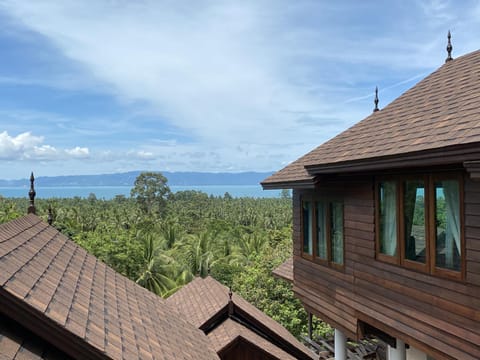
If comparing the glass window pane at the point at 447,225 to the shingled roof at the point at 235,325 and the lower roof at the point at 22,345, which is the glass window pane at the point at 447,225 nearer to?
the lower roof at the point at 22,345

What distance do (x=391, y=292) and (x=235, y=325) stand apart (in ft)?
18.5

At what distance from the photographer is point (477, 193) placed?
215 inches

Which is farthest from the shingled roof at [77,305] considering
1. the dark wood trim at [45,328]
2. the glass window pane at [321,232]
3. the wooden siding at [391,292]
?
the glass window pane at [321,232]

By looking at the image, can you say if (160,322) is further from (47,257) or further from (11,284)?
(11,284)

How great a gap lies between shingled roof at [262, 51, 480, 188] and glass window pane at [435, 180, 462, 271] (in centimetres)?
64

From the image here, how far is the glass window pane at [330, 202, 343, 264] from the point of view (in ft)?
29.2

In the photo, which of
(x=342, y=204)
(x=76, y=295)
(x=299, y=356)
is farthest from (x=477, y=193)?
(x=299, y=356)

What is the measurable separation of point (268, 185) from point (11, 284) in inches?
300

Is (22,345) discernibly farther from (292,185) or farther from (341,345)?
(341,345)

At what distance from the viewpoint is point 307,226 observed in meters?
10.3

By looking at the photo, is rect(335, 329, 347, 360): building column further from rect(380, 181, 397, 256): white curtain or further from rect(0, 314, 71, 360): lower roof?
rect(0, 314, 71, 360): lower roof

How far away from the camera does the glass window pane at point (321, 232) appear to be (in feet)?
31.2

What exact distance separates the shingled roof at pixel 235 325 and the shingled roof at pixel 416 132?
156 inches

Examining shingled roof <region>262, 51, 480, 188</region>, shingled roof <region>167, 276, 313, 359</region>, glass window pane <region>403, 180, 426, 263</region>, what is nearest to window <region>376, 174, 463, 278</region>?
glass window pane <region>403, 180, 426, 263</region>
